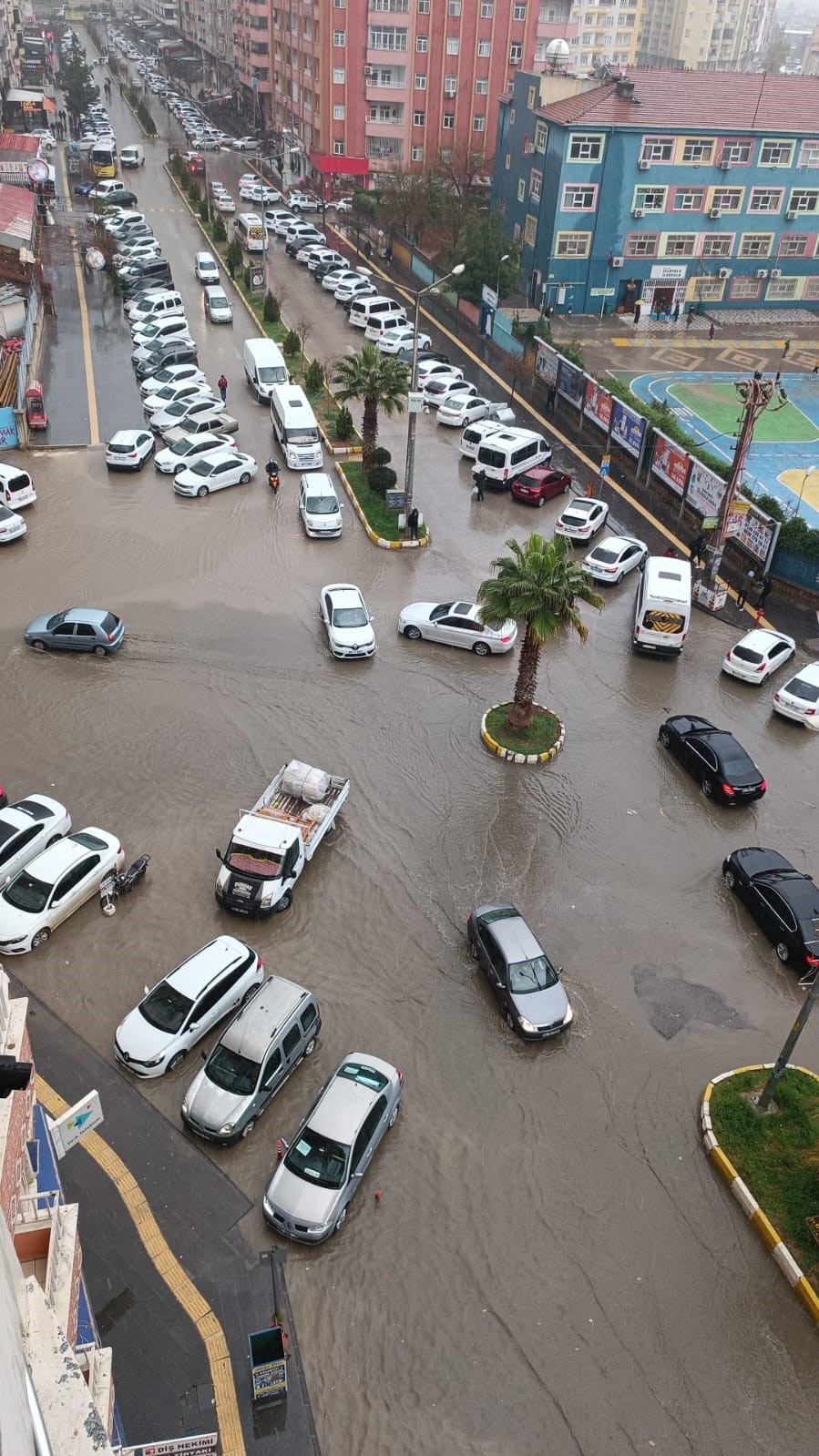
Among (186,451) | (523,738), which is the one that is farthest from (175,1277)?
(186,451)

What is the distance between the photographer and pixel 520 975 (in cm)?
1803

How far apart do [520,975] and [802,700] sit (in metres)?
12.7

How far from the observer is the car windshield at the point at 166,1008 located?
55.2ft

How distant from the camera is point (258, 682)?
86.1 ft

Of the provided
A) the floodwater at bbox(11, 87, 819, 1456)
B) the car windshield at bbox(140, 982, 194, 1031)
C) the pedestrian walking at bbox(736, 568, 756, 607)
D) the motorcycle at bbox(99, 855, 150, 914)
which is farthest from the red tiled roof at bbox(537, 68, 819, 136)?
the car windshield at bbox(140, 982, 194, 1031)

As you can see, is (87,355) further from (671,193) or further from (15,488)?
(671,193)

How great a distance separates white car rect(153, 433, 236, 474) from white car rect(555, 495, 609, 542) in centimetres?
1261

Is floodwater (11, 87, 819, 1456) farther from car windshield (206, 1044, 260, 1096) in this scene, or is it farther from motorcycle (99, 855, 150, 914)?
car windshield (206, 1044, 260, 1096)

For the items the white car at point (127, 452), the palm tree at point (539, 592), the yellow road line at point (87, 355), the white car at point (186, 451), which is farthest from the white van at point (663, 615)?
the yellow road line at point (87, 355)

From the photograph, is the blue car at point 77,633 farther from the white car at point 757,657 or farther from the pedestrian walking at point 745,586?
the pedestrian walking at point 745,586

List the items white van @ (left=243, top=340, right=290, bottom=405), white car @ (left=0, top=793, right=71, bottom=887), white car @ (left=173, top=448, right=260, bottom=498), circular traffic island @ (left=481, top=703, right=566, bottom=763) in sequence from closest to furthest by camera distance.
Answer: white car @ (left=0, top=793, right=71, bottom=887) → circular traffic island @ (left=481, top=703, right=566, bottom=763) → white car @ (left=173, top=448, right=260, bottom=498) → white van @ (left=243, top=340, right=290, bottom=405)

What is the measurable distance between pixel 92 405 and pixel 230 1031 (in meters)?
33.3

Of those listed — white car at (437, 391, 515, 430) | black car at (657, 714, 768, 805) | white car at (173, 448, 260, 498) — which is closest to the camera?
black car at (657, 714, 768, 805)

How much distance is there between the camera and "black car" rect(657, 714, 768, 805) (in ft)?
75.6
